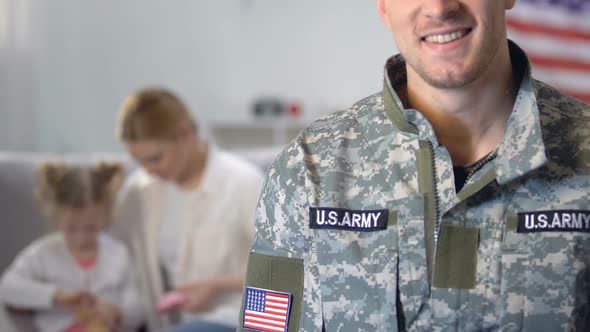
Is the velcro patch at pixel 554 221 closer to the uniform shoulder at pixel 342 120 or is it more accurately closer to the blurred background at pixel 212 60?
the uniform shoulder at pixel 342 120

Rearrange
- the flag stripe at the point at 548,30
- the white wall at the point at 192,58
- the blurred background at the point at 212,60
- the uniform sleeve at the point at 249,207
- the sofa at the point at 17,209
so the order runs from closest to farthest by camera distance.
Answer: the uniform sleeve at the point at 249,207 < the sofa at the point at 17,209 < the flag stripe at the point at 548,30 < the blurred background at the point at 212,60 < the white wall at the point at 192,58

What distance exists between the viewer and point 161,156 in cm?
226

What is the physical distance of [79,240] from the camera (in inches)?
92.1

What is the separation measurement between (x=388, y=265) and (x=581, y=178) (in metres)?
0.25

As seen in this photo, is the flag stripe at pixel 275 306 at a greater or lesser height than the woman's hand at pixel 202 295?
greater

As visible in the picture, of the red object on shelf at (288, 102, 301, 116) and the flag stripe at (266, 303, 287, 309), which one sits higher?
the red object on shelf at (288, 102, 301, 116)

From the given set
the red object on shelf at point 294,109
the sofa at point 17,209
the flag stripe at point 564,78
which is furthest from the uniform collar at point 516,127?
the red object on shelf at point 294,109

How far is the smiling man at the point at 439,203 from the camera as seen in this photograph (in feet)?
3.17

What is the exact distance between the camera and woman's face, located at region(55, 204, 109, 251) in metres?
2.32

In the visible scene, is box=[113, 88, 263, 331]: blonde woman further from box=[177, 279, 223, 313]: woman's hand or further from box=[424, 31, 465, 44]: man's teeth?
box=[424, 31, 465, 44]: man's teeth

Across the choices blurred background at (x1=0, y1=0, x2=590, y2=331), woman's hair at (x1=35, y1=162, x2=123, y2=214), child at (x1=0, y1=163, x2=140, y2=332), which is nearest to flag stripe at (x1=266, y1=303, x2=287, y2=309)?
child at (x1=0, y1=163, x2=140, y2=332)

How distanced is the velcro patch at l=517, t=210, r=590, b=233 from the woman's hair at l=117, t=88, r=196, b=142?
1434 mm

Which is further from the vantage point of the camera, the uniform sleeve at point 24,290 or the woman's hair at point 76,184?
the woman's hair at point 76,184

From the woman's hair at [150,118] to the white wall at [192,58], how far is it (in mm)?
1599
